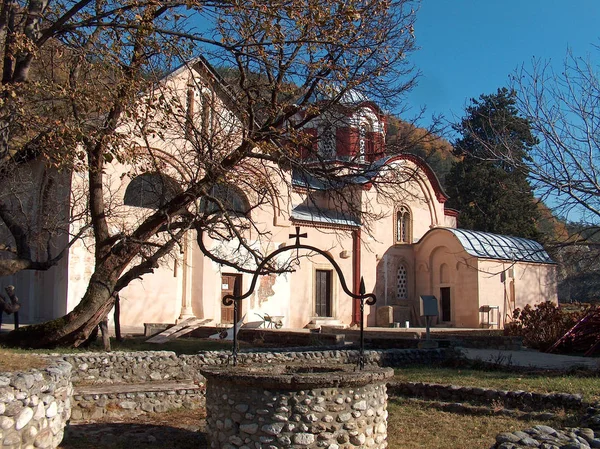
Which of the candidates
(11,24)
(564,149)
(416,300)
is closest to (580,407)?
(564,149)

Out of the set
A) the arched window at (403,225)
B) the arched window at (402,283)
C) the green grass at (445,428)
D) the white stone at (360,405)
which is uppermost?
the arched window at (403,225)

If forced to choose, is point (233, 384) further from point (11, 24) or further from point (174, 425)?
point (11, 24)

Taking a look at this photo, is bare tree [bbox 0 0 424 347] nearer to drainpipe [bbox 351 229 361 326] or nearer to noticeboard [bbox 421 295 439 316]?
noticeboard [bbox 421 295 439 316]

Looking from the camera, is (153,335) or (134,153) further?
(153,335)

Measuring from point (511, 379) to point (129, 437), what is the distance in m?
6.36

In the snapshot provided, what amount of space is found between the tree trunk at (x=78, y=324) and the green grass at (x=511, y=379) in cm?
565

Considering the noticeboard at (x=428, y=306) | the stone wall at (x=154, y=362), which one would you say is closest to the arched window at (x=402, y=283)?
the noticeboard at (x=428, y=306)

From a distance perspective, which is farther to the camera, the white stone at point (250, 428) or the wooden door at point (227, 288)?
the wooden door at point (227, 288)

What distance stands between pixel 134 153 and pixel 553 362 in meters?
9.35

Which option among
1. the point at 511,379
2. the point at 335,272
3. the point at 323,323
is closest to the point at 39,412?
the point at 511,379

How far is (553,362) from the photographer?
42.1 ft

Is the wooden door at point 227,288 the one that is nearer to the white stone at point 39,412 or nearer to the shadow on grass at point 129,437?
the shadow on grass at point 129,437

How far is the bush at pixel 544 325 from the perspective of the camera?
15.6 meters

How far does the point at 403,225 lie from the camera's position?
2791 centimetres
